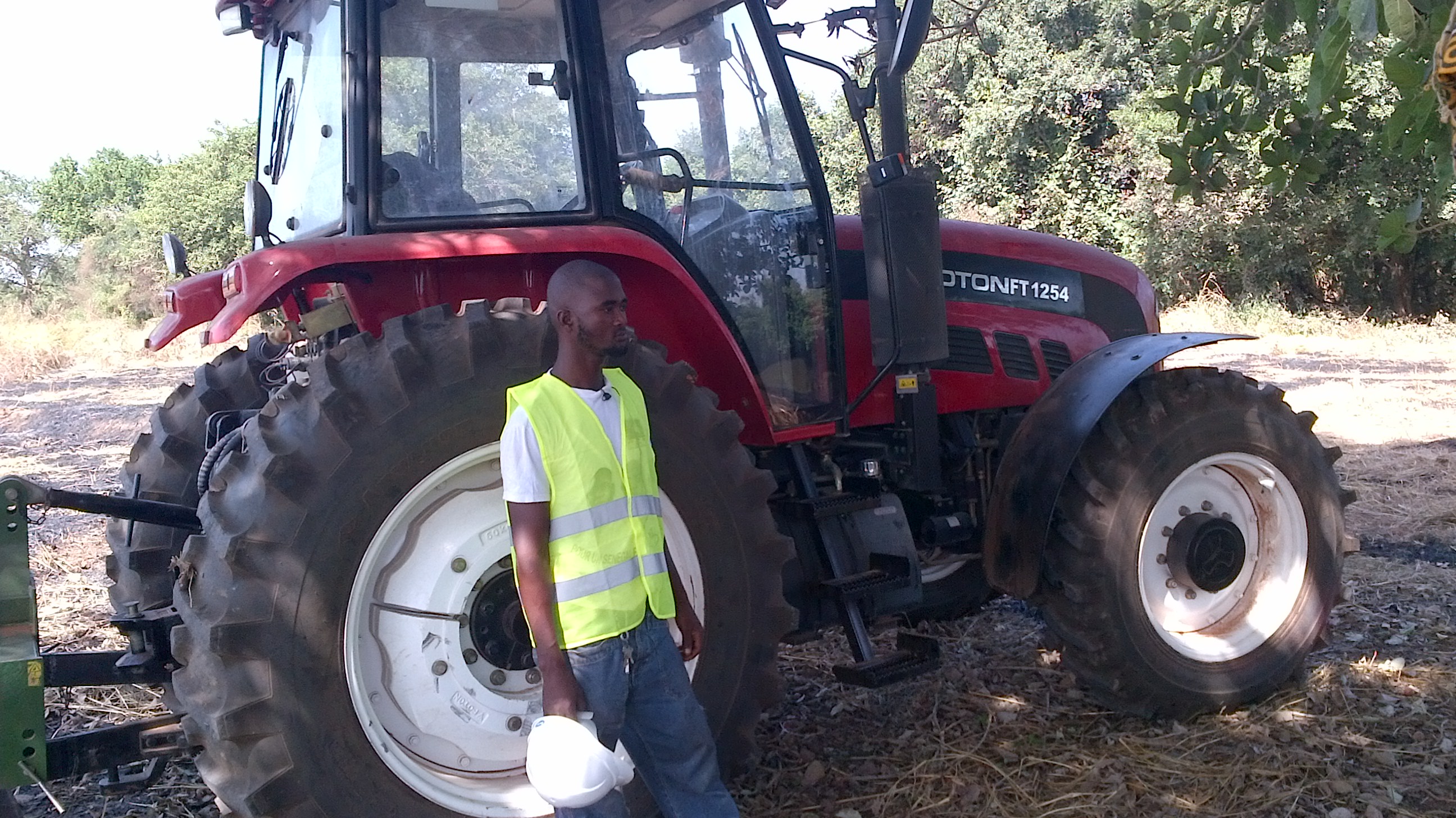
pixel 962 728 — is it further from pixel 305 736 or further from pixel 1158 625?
pixel 305 736

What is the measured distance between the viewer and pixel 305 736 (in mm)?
2652

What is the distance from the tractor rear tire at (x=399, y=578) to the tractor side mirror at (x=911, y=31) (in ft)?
3.96

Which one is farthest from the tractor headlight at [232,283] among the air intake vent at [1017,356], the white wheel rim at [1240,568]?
the white wheel rim at [1240,568]

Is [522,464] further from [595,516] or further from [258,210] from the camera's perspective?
[258,210]

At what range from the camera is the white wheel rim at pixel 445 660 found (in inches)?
112

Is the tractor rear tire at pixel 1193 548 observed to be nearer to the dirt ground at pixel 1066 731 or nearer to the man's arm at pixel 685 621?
the dirt ground at pixel 1066 731

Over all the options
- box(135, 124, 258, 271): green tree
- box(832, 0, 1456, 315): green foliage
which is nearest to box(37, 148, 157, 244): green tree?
box(135, 124, 258, 271): green tree

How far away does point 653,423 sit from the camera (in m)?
3.04

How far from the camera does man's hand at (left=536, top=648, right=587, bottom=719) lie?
2.32m

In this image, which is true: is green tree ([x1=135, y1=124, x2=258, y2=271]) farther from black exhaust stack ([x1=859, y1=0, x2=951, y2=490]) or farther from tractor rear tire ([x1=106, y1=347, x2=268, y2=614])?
black exhaust stack ([x1=859, y1=0, x2=951, y2=490])

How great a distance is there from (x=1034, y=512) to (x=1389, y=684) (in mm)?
1479

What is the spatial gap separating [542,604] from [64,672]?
158 centimetres

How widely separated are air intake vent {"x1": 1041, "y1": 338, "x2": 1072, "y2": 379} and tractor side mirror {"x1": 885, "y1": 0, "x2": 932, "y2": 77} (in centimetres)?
153

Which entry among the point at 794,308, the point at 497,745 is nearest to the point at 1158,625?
the point at 794,308
